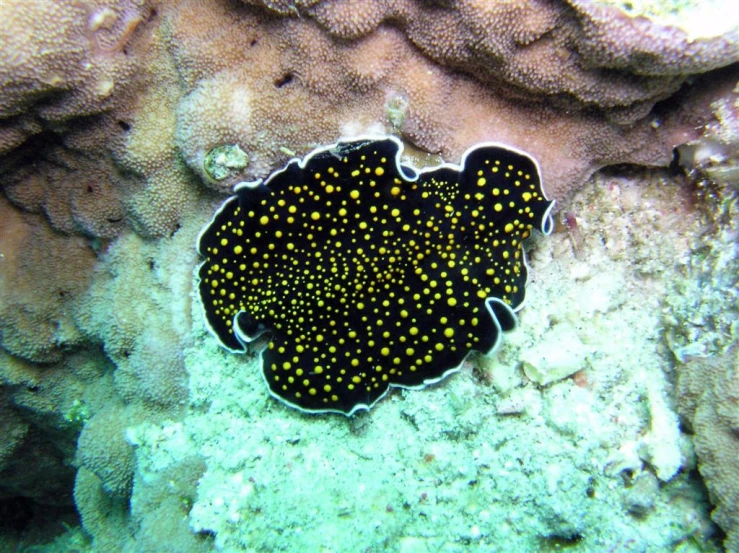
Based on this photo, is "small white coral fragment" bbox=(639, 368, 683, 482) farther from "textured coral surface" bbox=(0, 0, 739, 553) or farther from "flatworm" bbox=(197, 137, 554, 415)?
"flatworm" bbox=(197, 137, 554, 415)

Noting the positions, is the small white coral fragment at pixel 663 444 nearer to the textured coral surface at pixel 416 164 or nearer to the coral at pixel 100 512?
the textured coral surface at pixel 416 164

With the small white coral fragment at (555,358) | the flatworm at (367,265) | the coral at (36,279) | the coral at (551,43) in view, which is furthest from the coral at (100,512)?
the coral at (551,43)

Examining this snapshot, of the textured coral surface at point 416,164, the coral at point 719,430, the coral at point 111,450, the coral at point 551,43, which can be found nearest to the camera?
the coral at point 551,43

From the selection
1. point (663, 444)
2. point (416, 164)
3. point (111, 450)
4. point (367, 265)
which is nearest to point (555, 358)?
point (663, 444)

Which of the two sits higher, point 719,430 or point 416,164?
point 416,164

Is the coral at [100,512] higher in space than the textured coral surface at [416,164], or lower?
lower

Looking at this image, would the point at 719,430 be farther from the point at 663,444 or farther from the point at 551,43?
the point at 551,43
